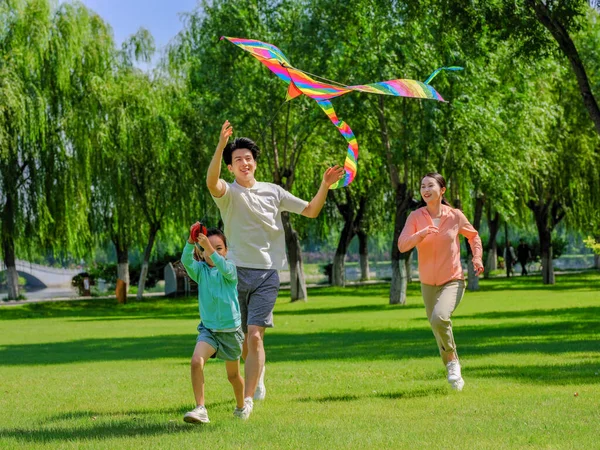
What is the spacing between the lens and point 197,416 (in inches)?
310

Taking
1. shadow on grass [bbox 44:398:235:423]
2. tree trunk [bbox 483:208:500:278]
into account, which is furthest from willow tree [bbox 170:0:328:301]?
shadow on grass [bbox 44:398:235:423]

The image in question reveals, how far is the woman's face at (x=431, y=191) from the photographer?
10164 millimetres

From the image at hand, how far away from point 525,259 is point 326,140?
29.3 m

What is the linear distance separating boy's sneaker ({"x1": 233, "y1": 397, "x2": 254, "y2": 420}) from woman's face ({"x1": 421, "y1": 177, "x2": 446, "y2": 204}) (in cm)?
298

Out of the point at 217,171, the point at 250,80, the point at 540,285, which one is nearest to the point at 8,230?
the point at 250,80

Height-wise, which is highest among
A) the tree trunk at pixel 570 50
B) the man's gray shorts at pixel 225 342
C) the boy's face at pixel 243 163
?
the tree trunk at pixel 570 50

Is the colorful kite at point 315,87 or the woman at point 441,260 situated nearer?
the colorful kite at point 315,87

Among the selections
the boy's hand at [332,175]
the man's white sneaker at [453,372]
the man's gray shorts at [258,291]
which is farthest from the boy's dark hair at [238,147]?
the man's white sneaker at [453,372]

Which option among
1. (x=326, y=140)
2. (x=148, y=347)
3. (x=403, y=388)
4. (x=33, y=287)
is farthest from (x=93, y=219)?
(x=33, y=287)

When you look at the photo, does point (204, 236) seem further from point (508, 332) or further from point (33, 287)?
point (33, 287)

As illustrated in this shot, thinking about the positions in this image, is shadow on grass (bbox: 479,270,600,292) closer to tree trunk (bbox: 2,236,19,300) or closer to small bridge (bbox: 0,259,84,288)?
tree trunk (bbox: 2,236,19,300)

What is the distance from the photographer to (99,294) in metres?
50.8

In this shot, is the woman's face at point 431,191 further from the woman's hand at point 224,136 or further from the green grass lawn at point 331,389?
the woman's hand at point 224,136

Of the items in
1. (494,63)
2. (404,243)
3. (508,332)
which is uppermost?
(494,63)
